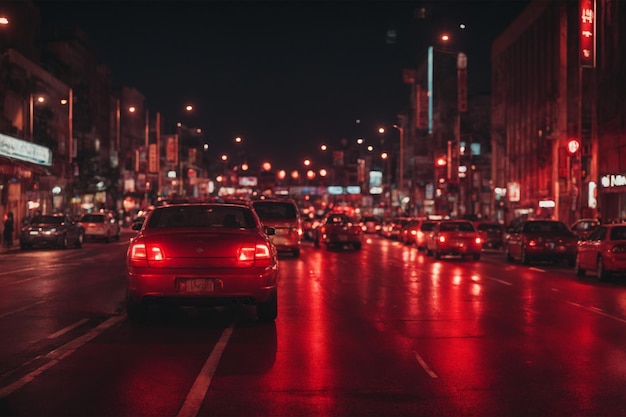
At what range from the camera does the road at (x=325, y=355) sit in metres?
8.05

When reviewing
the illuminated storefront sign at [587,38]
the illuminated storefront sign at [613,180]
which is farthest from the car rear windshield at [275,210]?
the illuminated storefront sign at [613,180]

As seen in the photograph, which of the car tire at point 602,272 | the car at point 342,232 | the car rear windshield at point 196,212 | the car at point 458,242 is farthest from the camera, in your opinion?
the car at point 342,232

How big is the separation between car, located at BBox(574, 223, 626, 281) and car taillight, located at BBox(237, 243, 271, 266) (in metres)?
12.3

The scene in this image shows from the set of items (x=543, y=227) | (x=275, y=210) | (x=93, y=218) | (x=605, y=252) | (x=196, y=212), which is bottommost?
(x=605, y=252)

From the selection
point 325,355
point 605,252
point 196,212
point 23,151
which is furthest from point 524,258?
point 23,151

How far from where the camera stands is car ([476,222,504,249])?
150ft

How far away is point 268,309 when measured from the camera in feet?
43.7

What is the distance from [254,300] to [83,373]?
12.8ft

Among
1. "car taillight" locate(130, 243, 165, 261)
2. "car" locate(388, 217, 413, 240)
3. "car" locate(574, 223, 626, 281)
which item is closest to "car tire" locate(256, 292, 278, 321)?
"car taillight" locate(130, 243, 165, 261)

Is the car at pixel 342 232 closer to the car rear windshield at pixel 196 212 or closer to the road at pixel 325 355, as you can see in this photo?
the road at pixel 325 355

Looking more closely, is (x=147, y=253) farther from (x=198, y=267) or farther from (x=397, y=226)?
(x=397, y=226)

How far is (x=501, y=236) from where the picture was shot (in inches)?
1799

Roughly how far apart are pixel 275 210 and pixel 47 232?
505 inches

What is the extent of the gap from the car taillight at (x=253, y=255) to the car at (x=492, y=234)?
33.6m
